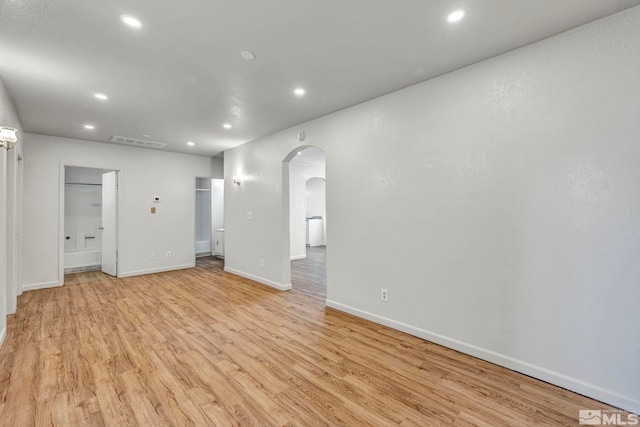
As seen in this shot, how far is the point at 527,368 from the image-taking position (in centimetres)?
220

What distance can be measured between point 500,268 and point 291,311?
2430mm

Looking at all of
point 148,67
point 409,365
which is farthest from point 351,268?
point 148,67

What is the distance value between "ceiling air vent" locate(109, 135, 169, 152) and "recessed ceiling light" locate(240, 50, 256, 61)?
12.5 ft

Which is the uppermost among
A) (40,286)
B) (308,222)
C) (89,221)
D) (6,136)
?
(6,136)

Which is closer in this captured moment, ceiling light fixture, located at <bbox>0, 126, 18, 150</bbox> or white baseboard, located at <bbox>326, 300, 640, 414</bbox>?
white baseboard, located at <bbox>326, 300, 640, 414</bbox>

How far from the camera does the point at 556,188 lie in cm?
210

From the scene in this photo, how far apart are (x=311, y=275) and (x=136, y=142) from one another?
13.8 feet

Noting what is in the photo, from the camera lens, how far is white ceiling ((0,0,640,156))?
1813 millimetres

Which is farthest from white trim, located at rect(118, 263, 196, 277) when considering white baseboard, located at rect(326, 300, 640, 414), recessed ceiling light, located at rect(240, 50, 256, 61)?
recessed ceiling light, located at rect(240, 50, 256, 61)

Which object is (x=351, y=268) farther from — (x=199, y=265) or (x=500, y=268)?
(x=199, y=265)

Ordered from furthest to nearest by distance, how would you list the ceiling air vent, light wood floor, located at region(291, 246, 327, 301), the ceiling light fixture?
the ceiling air vent < light wood floor, located at region(291, 246, 327, 301) < the ceiling light fixture
